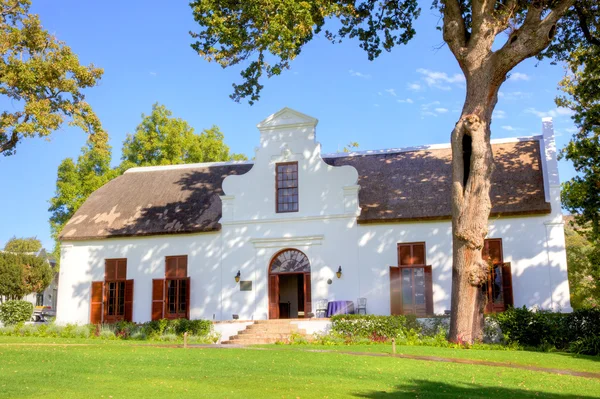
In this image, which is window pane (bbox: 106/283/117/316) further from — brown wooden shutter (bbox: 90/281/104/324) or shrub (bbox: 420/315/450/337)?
shrub (bbox: 420/315/450/337)

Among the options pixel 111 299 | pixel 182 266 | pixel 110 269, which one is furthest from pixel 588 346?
pixel 110 269

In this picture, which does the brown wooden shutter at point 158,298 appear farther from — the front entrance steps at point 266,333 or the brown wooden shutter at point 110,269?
the front entrance steps at point 266,333

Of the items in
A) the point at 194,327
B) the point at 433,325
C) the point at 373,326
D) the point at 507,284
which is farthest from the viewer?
the point at 194,327

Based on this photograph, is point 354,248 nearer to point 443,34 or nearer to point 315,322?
point 315,322

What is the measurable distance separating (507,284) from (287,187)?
331 inches

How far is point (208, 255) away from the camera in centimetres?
2347

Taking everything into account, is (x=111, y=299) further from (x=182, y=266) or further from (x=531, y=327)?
(x=531, y=327)

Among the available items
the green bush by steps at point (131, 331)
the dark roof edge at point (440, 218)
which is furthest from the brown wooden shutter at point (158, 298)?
the dark roof edge at point (440, 218)

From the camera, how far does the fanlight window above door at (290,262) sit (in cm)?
2278

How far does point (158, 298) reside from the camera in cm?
2342

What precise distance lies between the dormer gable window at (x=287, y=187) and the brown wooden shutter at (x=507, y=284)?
297 inches

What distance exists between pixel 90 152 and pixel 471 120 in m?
25.9

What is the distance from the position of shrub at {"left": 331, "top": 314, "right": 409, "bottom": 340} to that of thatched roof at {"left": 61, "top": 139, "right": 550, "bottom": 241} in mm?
3864

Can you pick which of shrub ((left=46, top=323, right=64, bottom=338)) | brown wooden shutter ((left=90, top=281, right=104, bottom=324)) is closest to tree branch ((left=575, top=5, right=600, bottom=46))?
brown wooden shutter ((left=90, top=281, right=104, bottom=324))
